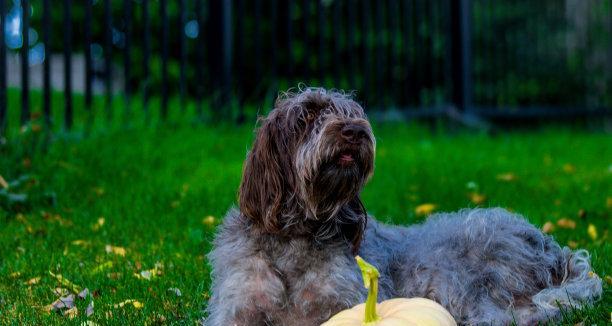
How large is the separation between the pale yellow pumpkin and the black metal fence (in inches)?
248

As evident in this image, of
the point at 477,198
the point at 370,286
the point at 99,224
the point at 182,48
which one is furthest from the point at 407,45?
the point at 370,286

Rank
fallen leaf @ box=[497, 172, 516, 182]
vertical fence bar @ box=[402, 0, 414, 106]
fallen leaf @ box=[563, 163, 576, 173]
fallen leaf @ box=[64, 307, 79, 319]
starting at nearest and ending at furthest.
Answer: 1. fallen leaf @ box=[64, 307, 79, 319]
2. fallen leaf @ box=[497, 172, 516, 182]
3. fallen leaf @ box=[563, 163, 576, 173]
4. vertical fence bar @ box=[402, 0, 414, 106]

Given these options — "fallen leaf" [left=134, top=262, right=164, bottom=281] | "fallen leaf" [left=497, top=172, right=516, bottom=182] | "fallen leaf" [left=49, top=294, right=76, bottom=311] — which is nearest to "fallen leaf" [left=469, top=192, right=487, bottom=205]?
"fallen leaf" [left=497, top=172, right=516, bottom=182]

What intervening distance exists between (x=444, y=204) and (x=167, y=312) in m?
3.50

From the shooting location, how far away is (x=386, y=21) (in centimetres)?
1506

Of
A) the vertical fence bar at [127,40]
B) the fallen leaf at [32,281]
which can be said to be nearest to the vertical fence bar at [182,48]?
the vertical fence bar at [127,40]

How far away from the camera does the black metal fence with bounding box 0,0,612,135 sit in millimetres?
10695

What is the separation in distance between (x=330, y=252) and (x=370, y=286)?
0.86 meters

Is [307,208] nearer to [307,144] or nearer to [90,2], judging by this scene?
[307,144]

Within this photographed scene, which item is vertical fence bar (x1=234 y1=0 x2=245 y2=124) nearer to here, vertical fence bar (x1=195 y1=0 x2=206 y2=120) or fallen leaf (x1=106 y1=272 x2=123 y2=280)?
vertical fence bar (x1=195 y1=0 x2=206 y2=120)

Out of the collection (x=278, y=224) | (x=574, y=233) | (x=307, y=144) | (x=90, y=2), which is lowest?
(x=574, y=233)

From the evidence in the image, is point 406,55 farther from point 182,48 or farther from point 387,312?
point 387,312

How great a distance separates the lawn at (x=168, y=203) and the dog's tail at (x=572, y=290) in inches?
3.7

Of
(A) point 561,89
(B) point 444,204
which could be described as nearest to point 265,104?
(B) point 444,204
